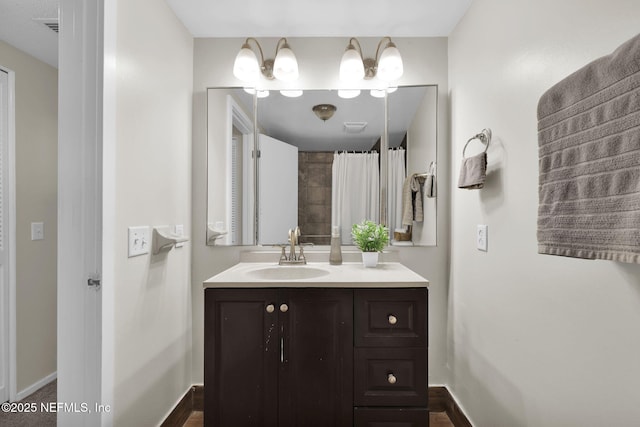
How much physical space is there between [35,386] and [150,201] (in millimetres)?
1689

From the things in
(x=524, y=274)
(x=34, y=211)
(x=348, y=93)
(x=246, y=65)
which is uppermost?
(x=246, y=65)

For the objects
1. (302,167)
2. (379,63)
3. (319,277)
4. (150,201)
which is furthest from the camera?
(302,167)

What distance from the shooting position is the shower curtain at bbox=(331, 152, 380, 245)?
198cm

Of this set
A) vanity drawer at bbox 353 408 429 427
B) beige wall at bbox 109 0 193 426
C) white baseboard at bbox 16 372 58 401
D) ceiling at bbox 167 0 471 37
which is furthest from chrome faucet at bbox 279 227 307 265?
white baseboard at bbox 16 372 58 401

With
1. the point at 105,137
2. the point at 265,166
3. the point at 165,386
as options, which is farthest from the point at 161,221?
the point at 165,386

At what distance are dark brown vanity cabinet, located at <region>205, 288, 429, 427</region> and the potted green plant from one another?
400 millimetres

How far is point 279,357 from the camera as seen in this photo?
4.64 feet

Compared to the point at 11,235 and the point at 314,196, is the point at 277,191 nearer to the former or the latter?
the point at 314,196

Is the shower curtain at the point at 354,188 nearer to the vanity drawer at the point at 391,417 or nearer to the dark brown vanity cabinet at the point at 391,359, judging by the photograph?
the dark brown vanity cabinet at the point at 391,359

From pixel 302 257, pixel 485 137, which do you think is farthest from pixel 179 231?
pixel 485 137

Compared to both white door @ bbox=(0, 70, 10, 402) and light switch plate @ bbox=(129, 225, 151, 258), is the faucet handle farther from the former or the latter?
white door @ bbox=(0, 70, 10, 402)

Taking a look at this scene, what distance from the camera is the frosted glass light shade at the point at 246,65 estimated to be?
1.84 m

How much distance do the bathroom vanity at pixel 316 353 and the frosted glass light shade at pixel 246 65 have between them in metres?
1.19

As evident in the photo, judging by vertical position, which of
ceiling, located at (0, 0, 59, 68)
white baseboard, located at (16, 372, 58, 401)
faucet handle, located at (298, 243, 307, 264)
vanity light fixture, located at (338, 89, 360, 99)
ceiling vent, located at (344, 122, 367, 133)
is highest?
ceiling, located at (0, 0, 59, 68)
